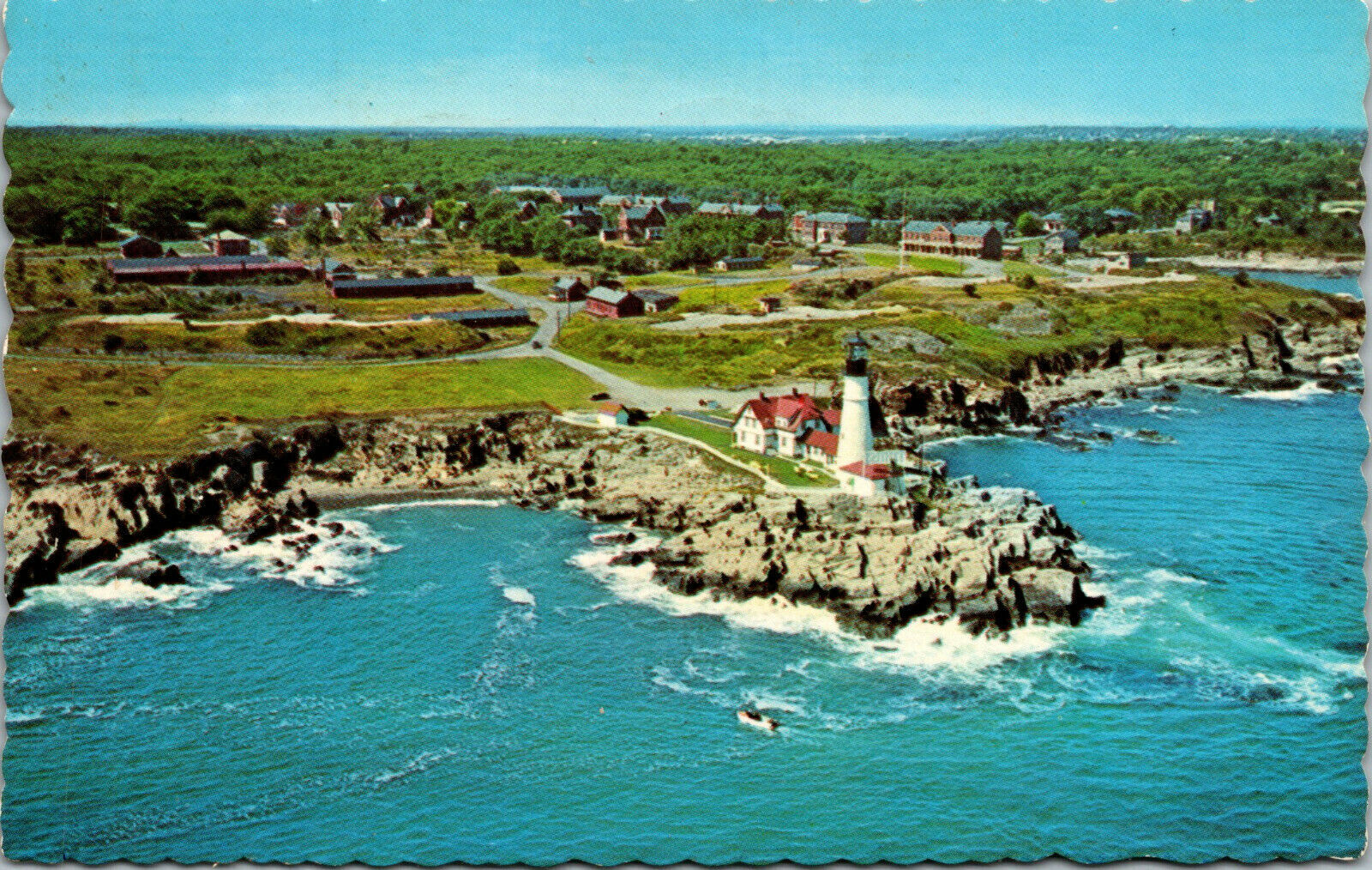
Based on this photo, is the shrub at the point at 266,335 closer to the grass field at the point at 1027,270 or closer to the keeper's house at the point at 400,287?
the keeper's house at the point at 400,287

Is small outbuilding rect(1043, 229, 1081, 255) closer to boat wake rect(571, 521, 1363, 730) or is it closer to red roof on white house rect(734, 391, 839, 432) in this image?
red roof on white house rect(734, 391, 839, 432)

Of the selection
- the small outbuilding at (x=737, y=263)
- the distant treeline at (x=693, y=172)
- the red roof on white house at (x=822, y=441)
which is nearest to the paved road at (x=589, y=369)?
the red roof on white house at (x=822, y=441)

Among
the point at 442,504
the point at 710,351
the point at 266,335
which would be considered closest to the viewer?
the point at 442,504

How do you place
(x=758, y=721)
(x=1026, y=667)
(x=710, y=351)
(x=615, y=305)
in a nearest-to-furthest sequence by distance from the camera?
(x=758, y=721)
(x=1026, y=667)
(x=710, y=351)
(x=615, y=305)

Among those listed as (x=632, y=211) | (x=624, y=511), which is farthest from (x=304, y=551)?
(x=632, y=211)

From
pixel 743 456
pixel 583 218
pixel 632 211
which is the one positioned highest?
pixel 632 211

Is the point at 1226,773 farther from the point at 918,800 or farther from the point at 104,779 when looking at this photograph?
the point at 104,779

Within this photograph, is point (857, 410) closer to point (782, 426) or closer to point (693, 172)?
point (782, 426)
